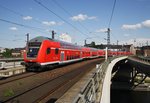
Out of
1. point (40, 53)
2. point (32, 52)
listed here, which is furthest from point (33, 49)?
point (40, 53)

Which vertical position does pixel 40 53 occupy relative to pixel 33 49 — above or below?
below

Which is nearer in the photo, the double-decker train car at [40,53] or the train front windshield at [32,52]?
the double-decker train car at [40,53]

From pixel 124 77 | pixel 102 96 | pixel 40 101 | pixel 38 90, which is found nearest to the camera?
pixel 102 96

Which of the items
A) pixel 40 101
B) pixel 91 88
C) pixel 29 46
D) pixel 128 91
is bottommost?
pixel 128 91

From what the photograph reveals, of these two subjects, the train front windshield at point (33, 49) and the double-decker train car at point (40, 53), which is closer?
the double-decker train car at point (40, 53)

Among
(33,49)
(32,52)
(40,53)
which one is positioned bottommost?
(40,53)

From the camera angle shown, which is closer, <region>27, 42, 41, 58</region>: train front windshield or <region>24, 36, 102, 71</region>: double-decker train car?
<region>24, 36, 102, 71</region>: double-decker train car

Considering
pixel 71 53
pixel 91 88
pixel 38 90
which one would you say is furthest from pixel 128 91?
pixel 91 88

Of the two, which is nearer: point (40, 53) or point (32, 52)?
point (40, 53)

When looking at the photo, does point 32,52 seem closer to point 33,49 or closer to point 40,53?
point 33,49

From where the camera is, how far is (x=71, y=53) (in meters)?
35.0

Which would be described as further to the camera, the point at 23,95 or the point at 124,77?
the point at 124,77

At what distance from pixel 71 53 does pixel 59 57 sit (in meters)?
7.56

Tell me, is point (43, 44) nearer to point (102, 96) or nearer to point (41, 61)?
point (41, 61)
